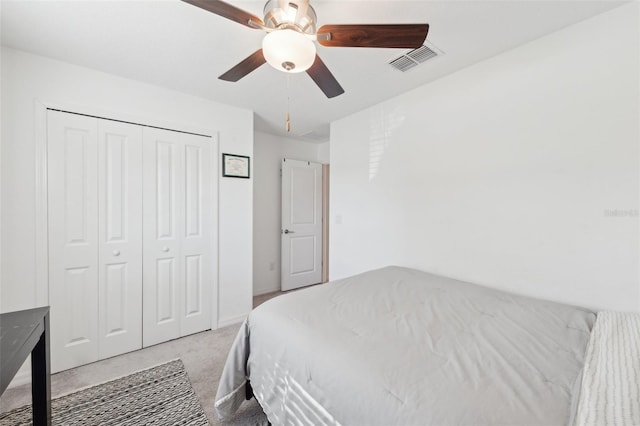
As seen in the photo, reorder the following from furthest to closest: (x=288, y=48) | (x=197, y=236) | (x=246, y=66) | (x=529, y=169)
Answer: (x=197, y=236), (x=529, y=169), (x=246, y=66), (x=288, y=48)

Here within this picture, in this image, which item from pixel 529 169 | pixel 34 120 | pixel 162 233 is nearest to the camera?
pixel 529 169

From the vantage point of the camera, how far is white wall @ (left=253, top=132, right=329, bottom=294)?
375 cm

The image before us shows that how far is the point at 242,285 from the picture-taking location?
294 cm

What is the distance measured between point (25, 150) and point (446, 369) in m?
2.96

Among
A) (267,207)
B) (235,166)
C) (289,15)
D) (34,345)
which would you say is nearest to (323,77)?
(289,15)

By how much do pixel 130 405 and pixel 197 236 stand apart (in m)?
1.41

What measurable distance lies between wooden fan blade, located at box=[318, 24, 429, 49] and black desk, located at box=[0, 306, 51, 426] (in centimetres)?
179

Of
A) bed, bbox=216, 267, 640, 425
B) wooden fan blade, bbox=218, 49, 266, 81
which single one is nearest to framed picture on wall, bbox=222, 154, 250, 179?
wooden fan blade, bbox=218, 49, 266, 81

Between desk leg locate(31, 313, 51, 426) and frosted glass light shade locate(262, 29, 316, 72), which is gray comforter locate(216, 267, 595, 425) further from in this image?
frosted glass light shade locate(262, 29, 316, 72)

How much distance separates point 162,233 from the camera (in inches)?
96.3

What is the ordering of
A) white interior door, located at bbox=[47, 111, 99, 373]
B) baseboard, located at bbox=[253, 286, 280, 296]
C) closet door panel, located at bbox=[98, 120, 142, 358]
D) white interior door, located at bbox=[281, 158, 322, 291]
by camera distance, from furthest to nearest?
white interior door, located at bbox=[281, 158, 322, 291] → baseboard, located at bbox=[253, 286, 280, 296] → closet door panel, located at bbox=[98, 120, 142, 358] → white interior door, located at bbox=[47, 111, 99, 373]

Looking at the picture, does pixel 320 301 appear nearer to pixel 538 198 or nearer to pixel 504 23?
pixel 538 198

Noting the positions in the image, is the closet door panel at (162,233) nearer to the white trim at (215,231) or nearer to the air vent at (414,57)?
the white trim at (215,231)

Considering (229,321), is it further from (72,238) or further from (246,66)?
(246,66)
